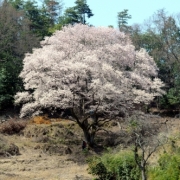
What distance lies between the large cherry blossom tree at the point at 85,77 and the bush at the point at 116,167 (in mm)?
6684

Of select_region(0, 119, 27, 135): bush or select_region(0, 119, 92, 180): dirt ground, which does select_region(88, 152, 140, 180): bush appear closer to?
select_region(0, 119, 92, 180): dirt ground

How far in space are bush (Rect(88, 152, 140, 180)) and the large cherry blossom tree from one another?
6.68 metres

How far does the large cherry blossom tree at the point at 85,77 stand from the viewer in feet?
62.0

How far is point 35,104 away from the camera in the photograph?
1930 cm

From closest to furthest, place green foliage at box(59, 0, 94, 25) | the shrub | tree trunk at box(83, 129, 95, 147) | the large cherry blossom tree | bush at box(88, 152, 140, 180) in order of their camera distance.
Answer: bush at box(88, 152, 140, 180) → the large cherry blossom tree → tree trunk at box(83, 129, 95, 147) → the shrub → green foliage at box(59, 0, 94, 25)

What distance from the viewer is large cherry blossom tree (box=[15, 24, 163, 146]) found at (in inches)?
744

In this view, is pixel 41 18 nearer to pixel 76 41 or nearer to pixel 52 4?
pixel 52 4

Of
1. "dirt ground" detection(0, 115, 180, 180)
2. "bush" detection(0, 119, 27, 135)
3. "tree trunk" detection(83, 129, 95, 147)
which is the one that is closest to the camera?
"dirt ground" detection(0, 115, 180, 180)

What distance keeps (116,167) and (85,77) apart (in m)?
8.13

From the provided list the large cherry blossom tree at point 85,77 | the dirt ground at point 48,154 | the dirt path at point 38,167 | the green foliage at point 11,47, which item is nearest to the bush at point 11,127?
the dirt ground at point 48,154

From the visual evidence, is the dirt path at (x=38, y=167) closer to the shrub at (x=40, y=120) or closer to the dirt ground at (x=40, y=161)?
the dirt ground at (x=40, y=161)

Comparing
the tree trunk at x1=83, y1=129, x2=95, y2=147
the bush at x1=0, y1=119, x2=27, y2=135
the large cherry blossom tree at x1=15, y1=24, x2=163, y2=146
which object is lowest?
the tree trunk at x1=83, y1=129, x2=95, y2=147

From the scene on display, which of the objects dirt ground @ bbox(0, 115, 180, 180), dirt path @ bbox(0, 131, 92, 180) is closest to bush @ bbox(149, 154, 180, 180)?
dirt ground @ bbox(0, 115, 180, 180)

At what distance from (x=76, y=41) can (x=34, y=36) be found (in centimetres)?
876
